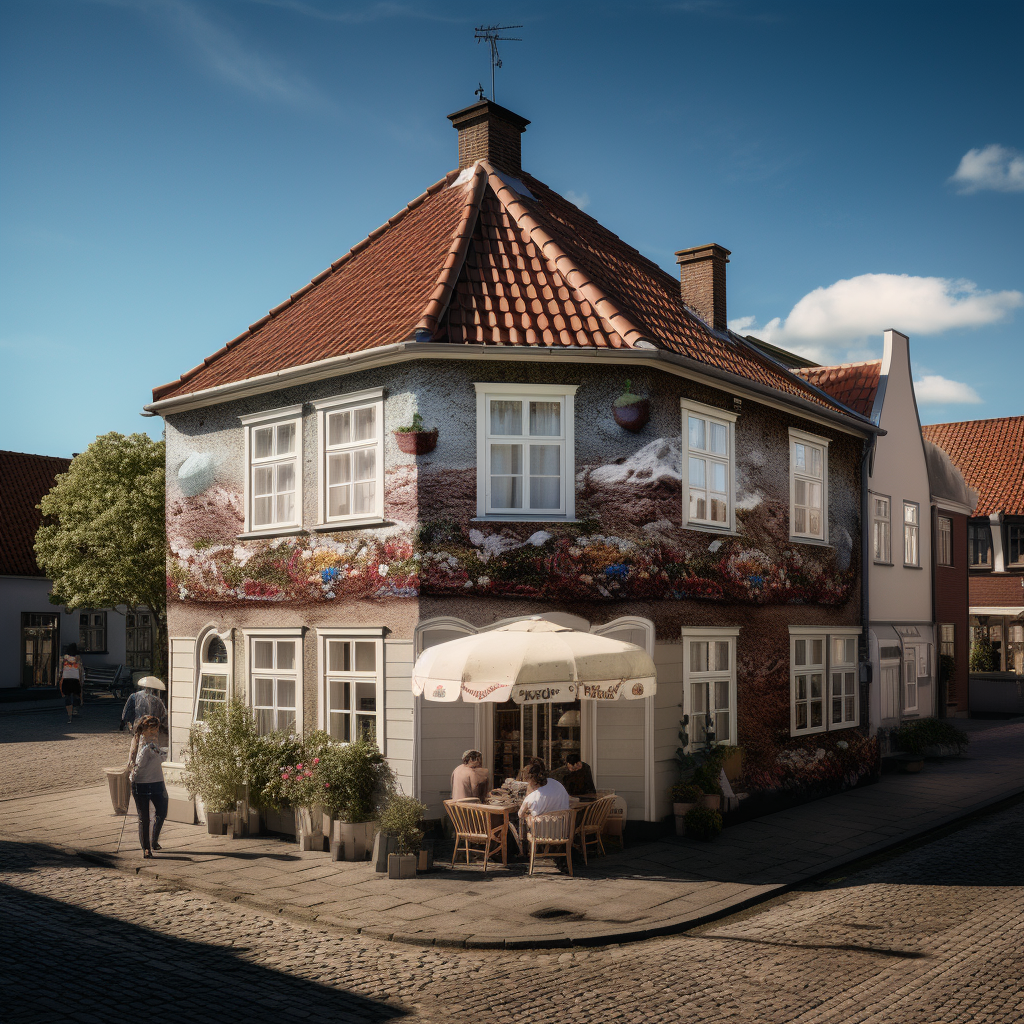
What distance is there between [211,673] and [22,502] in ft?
93.1

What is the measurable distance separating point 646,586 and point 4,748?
667 inches

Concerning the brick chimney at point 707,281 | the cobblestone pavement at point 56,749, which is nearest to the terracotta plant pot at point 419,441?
the brick chimney at point 707,281

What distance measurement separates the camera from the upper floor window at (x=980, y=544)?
34.2m

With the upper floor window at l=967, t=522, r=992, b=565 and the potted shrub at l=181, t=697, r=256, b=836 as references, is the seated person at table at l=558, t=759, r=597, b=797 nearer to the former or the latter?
the potted shrub at l=181, t=697, r=256, b=836

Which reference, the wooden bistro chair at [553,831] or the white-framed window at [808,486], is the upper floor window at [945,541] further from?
the wooden bistro chair at [553,831]

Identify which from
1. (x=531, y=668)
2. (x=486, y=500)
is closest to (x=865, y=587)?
(x=486, y=500)

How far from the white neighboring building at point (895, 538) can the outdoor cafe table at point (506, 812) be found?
404 inches

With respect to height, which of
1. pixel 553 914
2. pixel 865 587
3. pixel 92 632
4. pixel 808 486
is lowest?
pixel 553 914

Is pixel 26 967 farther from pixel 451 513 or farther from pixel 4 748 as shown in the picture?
pixel 4 748

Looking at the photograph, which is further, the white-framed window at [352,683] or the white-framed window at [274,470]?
the white-framed window at [274,470]

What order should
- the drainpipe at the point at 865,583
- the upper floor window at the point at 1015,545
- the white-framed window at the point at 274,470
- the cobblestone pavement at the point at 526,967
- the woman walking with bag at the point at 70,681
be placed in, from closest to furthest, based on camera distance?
the cobblestone pavement at the point at 526,967 < the white-framed window at the point at 274,470 < the drainpipe at the point at 865,583 < the woman walking with bag at the point at 70,681 < the upper floor window at the point at 1015,545

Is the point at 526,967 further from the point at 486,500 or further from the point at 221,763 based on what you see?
the point at 221,763

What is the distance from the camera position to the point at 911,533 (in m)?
24.4

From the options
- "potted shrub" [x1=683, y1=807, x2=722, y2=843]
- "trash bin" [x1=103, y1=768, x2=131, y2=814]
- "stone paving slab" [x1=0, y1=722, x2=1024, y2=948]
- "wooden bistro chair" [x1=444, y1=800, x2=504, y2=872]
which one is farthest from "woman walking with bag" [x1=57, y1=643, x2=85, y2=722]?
"potted shrub" [x1=683, y1=807, x2=722, y2=843]
